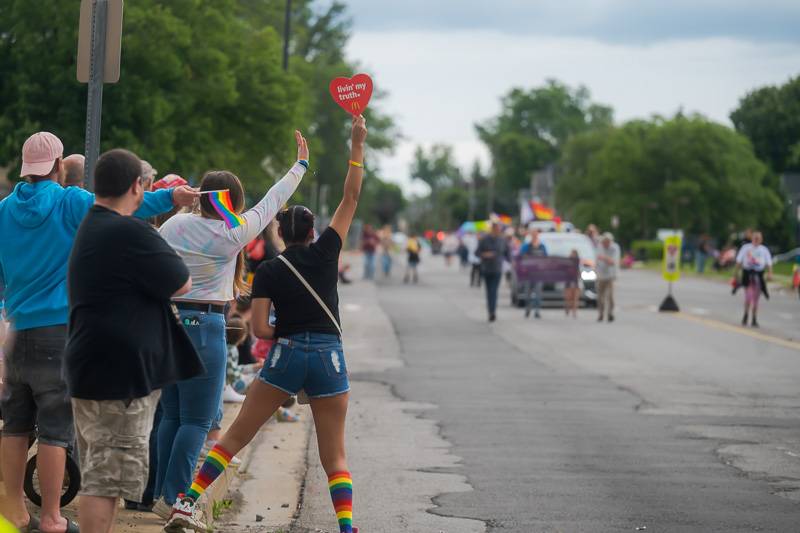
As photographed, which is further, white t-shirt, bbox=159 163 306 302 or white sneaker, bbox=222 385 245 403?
white sneaker, bbox=222 385 245 403

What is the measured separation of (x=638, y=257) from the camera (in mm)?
85875

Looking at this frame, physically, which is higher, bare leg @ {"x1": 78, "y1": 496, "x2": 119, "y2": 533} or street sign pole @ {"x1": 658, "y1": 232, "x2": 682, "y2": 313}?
street sign pole @ {"x1": 658, "y1": 232, "x2": 682, "y2": 313}

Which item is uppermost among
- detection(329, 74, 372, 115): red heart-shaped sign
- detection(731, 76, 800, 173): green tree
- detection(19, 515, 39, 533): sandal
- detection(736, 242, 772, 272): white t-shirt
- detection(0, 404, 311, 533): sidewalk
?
detection(731, 76, 800, 173): green tree

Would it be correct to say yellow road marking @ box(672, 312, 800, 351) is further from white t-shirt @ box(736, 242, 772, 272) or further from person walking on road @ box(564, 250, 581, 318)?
person walking on road @ box(564, 250, 581, 318)

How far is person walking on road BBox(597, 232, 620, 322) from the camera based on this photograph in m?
26.8

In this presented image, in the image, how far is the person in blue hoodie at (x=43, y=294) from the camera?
6227 millimetres

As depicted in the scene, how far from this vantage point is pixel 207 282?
673 centimetres

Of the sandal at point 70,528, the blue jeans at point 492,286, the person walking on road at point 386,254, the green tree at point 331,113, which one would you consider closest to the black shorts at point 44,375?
the sandal at point 70,528

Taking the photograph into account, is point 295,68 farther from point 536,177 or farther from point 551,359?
point 536,177

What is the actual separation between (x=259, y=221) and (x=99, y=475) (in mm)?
1673

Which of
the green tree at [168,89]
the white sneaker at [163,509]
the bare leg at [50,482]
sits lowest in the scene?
the white sneaker at [163,509]

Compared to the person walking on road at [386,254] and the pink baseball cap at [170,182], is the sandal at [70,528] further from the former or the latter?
the person walking on road at [386,254]

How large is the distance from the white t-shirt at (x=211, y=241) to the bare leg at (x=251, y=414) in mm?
473

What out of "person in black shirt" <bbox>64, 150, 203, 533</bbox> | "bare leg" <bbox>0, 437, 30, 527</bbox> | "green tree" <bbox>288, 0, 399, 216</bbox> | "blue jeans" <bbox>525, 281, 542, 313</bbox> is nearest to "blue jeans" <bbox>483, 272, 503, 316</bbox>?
"blue jeans" <bbox>525, 281, 542, 313</bbox>
